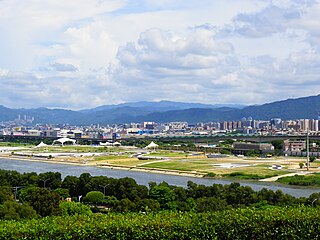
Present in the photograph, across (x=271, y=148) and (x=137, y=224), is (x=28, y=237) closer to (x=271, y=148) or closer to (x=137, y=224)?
(x=137, y=224)

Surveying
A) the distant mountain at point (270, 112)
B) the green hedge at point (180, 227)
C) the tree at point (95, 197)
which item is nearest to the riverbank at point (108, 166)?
the tree at point (95, 197)

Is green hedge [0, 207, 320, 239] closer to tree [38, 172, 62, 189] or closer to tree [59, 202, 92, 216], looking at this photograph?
tree [59, 202, 92, 216]

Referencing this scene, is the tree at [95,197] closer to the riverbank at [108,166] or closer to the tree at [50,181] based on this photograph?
the tree at [50,181]

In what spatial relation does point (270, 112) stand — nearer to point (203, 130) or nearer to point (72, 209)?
point (203, 130)

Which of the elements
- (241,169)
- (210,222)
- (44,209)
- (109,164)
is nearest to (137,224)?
(210,222)

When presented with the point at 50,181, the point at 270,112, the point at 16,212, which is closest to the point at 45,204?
the point at 16,212

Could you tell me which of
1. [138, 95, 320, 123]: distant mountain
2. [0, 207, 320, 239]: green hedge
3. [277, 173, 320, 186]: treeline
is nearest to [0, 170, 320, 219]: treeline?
[0, 207, 320, 239]: green hedge
